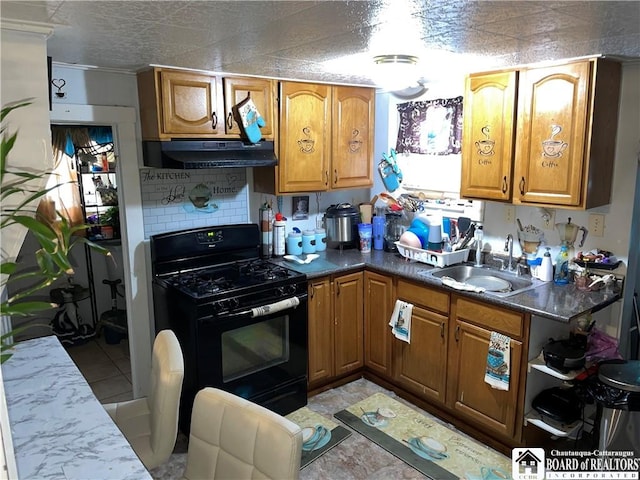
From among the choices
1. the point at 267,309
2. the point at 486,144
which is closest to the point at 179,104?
the point at 267,309

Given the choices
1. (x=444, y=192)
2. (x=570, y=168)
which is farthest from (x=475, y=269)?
(x=570, y=168)

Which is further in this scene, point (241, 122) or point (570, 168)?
point (241, 122)

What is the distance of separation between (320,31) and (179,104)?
3.98 feet

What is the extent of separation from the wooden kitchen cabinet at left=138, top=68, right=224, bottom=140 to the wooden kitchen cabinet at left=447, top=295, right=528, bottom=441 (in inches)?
71.2

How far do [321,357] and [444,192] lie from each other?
4.80 feet

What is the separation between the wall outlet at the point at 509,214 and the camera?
3.20 meters

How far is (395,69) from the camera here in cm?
266

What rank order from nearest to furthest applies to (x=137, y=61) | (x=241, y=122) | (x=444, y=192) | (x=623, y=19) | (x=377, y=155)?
1. (x=623, y=19)
2. (x=137, y=61)
3. (x=241, y=122)
4. (x=444, y=192)
5. (x=377, y=155)

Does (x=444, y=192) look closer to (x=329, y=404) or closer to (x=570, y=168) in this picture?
(x=570, y=168)

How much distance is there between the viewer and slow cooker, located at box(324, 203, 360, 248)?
3.83 metres

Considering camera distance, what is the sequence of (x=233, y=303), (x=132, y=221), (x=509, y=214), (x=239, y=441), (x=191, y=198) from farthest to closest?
(x=191, y=198), (x=509, y=214), (x=132, y=221), (x=233, y=303), (x=239, y=441)

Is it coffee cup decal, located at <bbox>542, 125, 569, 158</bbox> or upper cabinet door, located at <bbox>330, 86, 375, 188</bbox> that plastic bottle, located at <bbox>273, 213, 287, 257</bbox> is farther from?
coffee cup decal, located at <bbox>542, 125, 569, 158</bbox>

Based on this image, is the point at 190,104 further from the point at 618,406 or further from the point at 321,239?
the point at 618,406

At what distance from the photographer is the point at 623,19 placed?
1.74 metres
